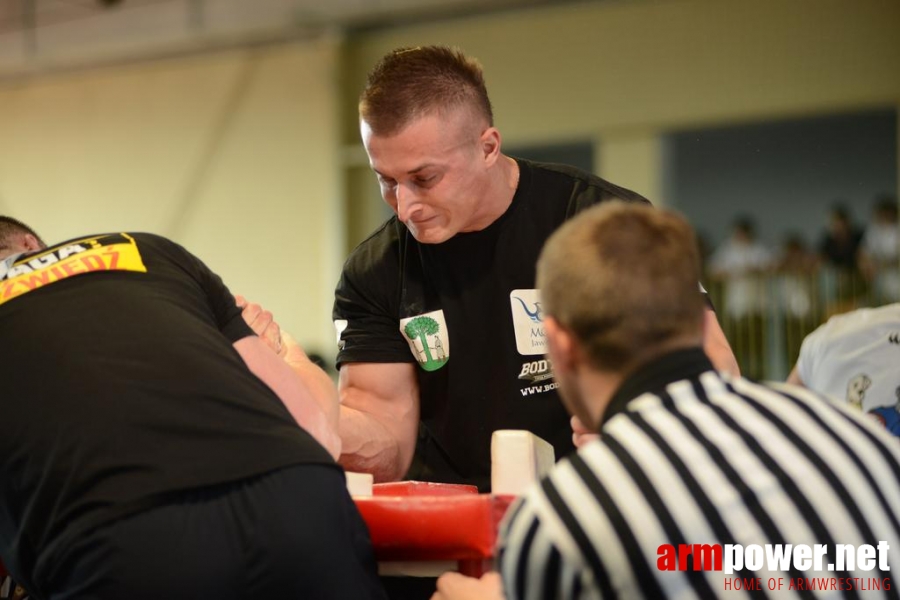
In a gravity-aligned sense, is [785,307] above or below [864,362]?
below

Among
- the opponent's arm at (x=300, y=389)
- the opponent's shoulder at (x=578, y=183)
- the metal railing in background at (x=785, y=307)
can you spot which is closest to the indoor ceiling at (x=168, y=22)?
the metal railing in background at (x=785, y=307)

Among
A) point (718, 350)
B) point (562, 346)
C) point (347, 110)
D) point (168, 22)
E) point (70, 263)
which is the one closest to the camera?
point (562, 346)

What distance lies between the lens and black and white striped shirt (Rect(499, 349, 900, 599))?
3.74ft

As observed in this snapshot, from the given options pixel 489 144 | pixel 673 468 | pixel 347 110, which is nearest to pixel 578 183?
pixel 489 144

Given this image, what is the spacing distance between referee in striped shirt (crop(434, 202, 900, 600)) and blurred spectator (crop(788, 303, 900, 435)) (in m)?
1.29

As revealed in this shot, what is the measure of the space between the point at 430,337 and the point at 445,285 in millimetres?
132

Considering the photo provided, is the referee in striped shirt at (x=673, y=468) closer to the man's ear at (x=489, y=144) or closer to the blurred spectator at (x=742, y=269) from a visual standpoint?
the man's ear at (x=489, y=144)

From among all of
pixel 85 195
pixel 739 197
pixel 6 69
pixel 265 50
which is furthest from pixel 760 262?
pixel 6 69

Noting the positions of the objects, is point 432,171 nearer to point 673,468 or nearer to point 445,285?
point 445,285

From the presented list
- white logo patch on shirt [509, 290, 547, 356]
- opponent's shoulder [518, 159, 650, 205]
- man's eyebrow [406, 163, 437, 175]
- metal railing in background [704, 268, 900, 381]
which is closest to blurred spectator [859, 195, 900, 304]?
metal railing in background [704, 268, 900, 381]

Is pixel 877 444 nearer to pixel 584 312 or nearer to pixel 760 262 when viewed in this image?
pixel 584 312

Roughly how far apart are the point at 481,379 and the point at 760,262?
5.89 meters

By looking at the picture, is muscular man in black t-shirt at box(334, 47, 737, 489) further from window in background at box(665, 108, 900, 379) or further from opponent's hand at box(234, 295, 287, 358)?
window in background at box(665, 108, 900, 379)

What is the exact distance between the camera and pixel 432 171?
226cm
